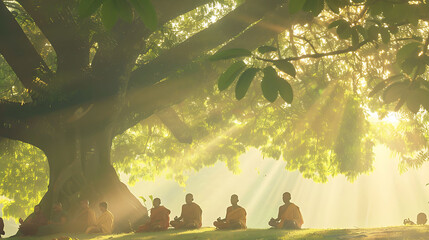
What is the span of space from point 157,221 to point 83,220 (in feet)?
5.65

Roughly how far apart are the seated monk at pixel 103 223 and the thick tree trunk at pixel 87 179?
0.75 meters

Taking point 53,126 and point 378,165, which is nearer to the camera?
point 53,126

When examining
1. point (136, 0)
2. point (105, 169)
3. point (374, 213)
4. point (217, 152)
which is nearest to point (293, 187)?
point (374, 213)

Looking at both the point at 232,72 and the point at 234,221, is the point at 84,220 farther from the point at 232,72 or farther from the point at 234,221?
the point at 232,72

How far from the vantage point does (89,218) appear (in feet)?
31.5

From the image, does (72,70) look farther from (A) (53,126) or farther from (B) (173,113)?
(B) (173,113)

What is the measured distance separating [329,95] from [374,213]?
93.6 metres

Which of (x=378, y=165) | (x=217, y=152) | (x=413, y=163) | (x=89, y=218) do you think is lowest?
(x=89, y=218)

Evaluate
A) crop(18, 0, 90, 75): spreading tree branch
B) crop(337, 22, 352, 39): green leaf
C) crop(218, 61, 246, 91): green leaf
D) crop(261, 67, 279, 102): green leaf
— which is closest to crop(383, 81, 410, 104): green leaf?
crop(337, 22, 352, 39): green leaf

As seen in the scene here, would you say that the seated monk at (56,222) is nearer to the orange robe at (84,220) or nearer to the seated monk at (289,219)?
the orange robe at (84,220)

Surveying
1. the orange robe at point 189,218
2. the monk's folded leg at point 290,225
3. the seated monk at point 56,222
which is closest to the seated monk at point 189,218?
the orange robe at point 189,218

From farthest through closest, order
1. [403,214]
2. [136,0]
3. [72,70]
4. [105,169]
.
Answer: [403,214], [105,169], [72,70], [136,0]

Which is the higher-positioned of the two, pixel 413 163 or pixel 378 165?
pixel 378 165

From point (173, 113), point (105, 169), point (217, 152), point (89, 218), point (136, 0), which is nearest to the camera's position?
point (136, 0)
